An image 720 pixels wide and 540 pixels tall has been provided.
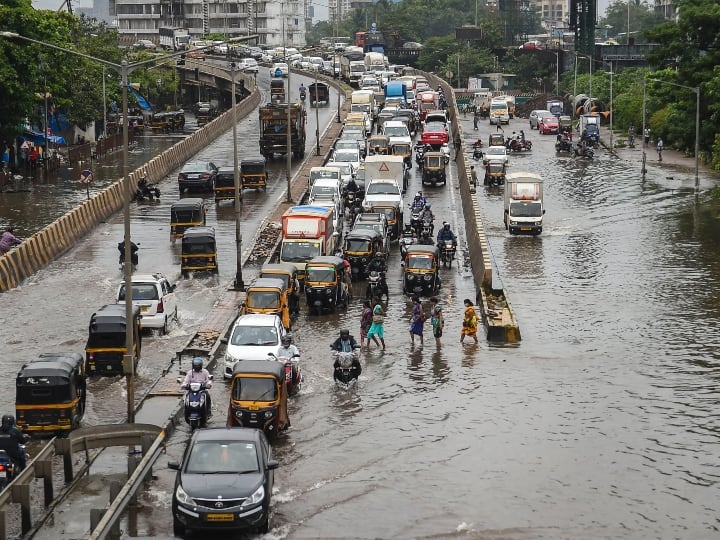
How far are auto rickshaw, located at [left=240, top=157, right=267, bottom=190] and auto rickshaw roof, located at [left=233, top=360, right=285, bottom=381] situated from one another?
3612 cm

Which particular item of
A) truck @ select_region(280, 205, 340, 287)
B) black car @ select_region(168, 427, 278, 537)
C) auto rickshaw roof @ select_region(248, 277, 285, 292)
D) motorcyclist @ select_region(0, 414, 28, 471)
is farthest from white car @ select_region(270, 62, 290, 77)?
black car @ select_region(168, 427, 278, 537)

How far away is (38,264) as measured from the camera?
48.8 meters

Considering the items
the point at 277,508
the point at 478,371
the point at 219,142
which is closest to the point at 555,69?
the point at 219,142

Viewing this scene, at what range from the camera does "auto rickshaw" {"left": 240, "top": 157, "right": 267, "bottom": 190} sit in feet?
213

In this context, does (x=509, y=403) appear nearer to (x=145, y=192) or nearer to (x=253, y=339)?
(x=253, y=339)

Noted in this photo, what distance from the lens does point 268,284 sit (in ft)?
128

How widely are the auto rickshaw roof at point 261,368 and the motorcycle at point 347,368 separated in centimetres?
375

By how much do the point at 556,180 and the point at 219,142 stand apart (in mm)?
23251

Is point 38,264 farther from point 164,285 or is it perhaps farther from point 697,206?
point 697,206

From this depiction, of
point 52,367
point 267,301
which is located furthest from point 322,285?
point 52,367

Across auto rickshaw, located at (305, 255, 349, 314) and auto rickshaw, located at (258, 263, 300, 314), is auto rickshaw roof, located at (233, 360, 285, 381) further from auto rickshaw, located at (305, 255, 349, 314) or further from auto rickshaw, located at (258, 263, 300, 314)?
auto rickshaw, located at (305, 255, 349, 314)

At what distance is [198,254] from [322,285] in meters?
6.93

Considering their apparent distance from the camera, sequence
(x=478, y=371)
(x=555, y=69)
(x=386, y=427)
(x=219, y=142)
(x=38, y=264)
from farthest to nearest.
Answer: (x=555, y=69)
(x=219, y=142)
(x=38, y=264)
(x=478, y=371)
(x=386, y=427)

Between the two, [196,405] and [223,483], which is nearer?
[223,483]
